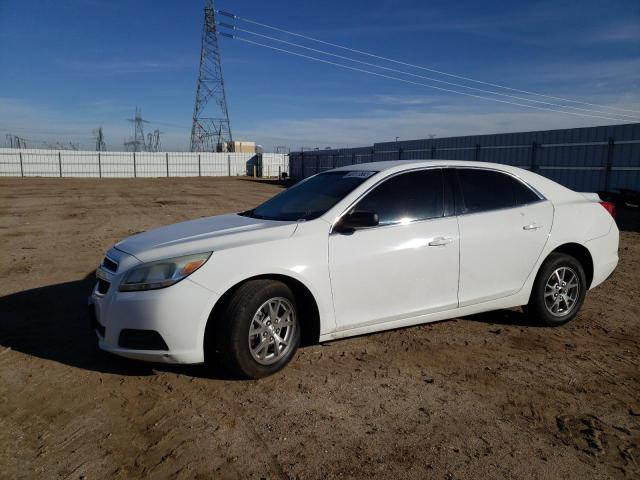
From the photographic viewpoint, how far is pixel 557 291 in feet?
15.5

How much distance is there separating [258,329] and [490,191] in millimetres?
Result: 2561

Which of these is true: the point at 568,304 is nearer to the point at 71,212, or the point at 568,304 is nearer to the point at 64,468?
the point at 64,468

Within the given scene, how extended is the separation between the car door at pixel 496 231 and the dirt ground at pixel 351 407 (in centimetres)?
54

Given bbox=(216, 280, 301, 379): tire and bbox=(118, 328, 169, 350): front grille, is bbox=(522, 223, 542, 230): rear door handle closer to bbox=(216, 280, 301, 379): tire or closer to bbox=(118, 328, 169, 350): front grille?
bbox=(216, 280, 301, 379): tire

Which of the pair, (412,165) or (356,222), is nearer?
(356,222)

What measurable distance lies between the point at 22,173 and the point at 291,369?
151 feet

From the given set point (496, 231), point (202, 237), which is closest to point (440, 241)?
point (496, 231)

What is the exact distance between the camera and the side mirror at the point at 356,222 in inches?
147

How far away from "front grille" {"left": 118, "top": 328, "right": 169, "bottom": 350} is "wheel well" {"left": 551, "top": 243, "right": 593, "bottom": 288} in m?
3.73

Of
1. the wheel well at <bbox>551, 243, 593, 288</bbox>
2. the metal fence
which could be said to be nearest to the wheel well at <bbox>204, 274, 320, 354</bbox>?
the wheel well at <bbox>551, 243, 593, 288</bbox>

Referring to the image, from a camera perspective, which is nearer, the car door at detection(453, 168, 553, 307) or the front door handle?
the car door at detection(453, 168, 553, 307)

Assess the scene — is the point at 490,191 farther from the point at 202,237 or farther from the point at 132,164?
the point at 132,164

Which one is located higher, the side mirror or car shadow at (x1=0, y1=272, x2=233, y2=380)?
the side mirror

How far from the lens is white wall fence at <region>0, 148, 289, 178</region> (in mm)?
41719
